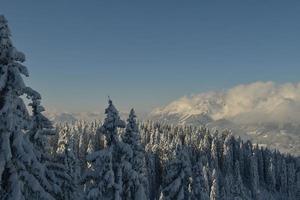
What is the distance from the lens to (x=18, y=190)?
68.0ft

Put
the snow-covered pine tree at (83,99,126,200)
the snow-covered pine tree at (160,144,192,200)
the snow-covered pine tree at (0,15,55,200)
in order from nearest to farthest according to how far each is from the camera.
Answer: the snow-covered pine tree at (0,15,55,200) < the snow-covered pine tree at (83,99,126,200) < the snow-covered pine tree at (160,144,192,200)

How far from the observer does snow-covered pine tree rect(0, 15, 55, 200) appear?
20.7 m

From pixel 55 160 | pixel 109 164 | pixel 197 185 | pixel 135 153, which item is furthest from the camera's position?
pixel 197 185

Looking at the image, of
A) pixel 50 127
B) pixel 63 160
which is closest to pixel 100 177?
pixel 50 127

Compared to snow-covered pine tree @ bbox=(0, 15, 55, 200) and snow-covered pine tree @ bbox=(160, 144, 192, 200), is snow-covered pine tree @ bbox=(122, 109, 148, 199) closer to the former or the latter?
snow-covered pine tree @ bbox=(160, 144, 192, 200)

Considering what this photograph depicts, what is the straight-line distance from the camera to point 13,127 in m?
20.7

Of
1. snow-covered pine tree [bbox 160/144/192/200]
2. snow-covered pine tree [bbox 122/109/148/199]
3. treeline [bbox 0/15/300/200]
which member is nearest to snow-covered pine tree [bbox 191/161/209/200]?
treeline [bbox 0/15/300/200]

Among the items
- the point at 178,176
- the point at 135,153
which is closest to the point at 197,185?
the point at 178,176

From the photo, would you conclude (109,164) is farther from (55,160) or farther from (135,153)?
(55,160)

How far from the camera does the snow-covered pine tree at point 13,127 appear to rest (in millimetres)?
20688

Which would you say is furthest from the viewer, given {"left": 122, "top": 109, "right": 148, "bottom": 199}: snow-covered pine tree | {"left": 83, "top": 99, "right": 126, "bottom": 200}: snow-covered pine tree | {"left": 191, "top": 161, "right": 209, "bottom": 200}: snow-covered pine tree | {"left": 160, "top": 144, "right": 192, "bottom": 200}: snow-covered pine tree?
{"left": 191, "top": 161, "right": 209, "bottom": 200}: snow-covered pine tree

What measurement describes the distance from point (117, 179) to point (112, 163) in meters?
1.09

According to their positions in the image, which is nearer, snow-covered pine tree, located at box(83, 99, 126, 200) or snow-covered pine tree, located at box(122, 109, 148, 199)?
snow-covered pine tree, located at box(83, 99, 126, 200)

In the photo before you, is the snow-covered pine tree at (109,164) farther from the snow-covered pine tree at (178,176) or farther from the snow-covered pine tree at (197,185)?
the snow-covered pine tree at (197,185)
